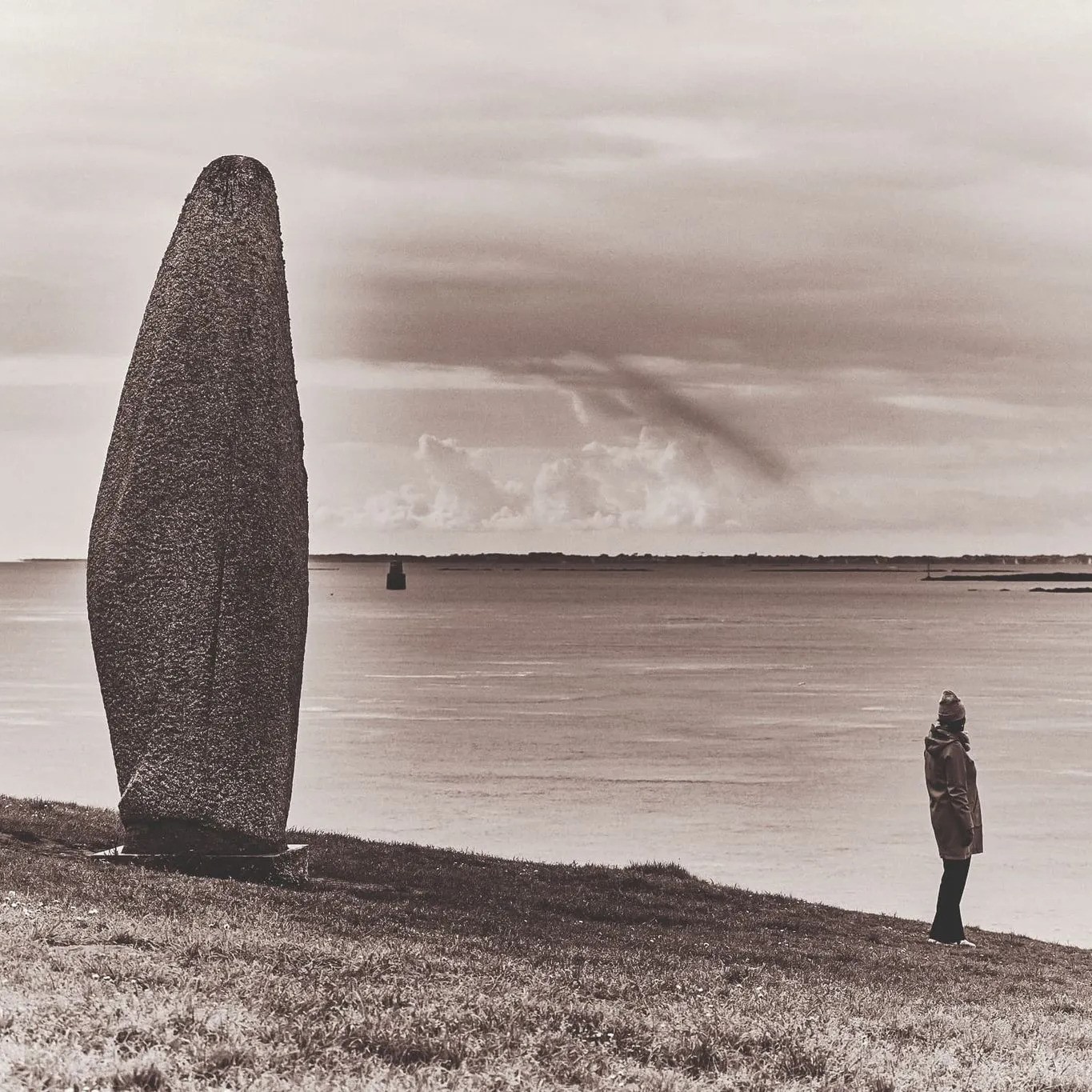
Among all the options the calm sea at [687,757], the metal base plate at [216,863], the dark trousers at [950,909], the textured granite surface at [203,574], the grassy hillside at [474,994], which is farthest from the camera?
the calm sea at [687,757]

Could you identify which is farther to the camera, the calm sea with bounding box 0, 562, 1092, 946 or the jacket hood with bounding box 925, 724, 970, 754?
the calm sea with bounding box 0, 562, 1092, 946

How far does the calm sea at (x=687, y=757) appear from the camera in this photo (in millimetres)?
22141

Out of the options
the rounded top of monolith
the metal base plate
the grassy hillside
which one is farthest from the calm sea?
the rounded top of monolith

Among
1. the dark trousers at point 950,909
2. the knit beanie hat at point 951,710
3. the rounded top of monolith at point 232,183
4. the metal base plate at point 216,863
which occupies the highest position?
the rounded top of monolith at point 232,183

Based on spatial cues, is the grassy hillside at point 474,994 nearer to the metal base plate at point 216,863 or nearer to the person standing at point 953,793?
the metal base plate at point 216,863

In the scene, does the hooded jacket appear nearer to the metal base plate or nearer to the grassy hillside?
the grassy hillside

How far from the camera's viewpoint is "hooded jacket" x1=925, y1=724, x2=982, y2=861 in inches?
559

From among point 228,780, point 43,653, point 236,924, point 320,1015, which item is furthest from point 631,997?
point 43,653

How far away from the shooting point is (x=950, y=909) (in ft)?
48.3

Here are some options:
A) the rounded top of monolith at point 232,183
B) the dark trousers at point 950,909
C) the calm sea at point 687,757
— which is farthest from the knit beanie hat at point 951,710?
the rounded top of monolith at point 232,183

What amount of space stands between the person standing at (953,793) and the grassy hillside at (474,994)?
33.8 inches

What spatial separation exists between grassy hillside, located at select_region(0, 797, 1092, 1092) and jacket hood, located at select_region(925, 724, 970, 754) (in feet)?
6.29

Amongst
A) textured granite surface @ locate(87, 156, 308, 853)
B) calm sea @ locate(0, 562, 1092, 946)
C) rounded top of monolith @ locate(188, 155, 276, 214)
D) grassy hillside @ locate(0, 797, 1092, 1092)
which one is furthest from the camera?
calm sea @ locate(0, 562, 1092, 946)

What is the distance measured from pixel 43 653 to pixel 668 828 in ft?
180
